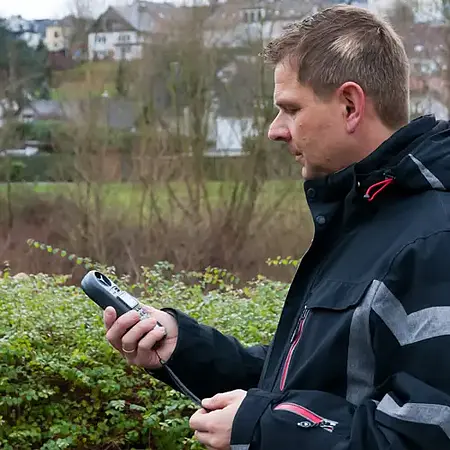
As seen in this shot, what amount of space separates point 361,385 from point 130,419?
8.70 ft

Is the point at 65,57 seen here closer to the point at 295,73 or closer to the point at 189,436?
the point at 189,436

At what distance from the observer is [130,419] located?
3.90 metres

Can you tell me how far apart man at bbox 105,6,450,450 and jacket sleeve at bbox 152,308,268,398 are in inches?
6.3

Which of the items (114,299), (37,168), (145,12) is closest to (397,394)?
(114,299)

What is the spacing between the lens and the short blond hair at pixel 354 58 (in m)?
1.59

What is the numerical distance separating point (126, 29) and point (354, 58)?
41.3 feet

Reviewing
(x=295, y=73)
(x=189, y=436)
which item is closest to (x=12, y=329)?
(x=189, y=436)

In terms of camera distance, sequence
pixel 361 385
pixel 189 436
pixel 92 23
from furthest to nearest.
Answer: pixel 92 23
pixel 189 436
pixel 361 385

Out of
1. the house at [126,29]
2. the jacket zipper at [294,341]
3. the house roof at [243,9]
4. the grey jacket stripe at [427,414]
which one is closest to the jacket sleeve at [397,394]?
the grey jacket stripe at [427,414]

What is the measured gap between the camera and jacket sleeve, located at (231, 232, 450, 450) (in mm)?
1309

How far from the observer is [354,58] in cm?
160

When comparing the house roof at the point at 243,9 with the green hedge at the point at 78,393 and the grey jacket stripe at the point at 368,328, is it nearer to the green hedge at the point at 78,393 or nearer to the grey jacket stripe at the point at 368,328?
the green hedge at the point at 78,393

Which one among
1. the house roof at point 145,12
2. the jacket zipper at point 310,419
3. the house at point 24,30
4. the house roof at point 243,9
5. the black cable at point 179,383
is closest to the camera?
the jacket zipper at point 310,419

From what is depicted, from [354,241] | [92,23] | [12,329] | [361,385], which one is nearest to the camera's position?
[361,385]
